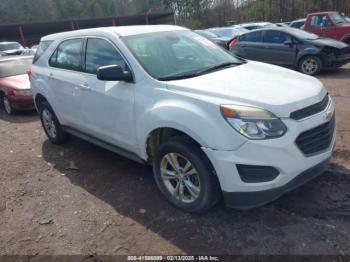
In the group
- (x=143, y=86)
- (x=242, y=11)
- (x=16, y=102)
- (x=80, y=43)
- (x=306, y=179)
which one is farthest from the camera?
(x=242, y=11)

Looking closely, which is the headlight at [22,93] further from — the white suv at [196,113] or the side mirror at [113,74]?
the side mirror at [113,74]

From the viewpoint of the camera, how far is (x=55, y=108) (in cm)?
545

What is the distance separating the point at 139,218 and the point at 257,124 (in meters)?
1.58

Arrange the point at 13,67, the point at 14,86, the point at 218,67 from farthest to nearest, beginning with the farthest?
the point at 13,67, the point at 14,86, the point at 218,67

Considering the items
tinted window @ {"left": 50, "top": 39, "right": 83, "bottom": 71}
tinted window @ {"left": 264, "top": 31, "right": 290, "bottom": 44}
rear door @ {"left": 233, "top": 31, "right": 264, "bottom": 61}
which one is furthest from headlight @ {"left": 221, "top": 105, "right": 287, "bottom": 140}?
rear door @ {"left": 233, "top": 31, "right": 264, "bottom": 61}

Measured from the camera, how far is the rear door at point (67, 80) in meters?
4.78

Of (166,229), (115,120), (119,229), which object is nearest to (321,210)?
(166,229)

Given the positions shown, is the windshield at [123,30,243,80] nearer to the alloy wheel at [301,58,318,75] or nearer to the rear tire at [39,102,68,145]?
the rear tire at [39,102,68,145]

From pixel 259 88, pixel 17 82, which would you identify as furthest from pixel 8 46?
pixel 259 88

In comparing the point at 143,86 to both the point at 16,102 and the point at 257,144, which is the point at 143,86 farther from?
the point at 16,102

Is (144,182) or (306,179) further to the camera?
(144,182)

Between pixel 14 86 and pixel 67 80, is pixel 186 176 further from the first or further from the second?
pixel 14 86

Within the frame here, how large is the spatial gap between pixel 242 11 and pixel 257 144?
135ft

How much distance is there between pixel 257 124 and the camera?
3006mm
